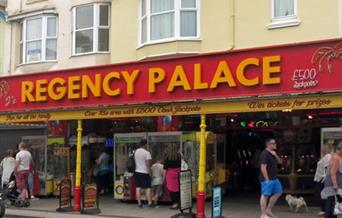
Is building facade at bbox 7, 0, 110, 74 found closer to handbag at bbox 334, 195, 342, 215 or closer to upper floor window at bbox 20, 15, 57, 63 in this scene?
upper floor window at bbox 20, 15, 57, 63

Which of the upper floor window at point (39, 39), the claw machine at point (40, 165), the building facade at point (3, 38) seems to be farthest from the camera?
the building facade at point (3, 38)

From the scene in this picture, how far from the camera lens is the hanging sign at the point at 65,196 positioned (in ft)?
50.4

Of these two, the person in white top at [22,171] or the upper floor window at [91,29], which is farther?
the upper floor window at [91,29]

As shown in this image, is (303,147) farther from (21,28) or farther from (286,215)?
(21,28)

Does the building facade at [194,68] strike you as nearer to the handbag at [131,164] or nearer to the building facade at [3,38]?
the building facade at [3,38]

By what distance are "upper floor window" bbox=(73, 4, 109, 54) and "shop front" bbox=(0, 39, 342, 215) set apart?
283 centimetres

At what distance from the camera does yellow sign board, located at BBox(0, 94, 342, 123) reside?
12.2 metres

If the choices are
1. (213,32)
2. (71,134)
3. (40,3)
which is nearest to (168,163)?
(213,32)

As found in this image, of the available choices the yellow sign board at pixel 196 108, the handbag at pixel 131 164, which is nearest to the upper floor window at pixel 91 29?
the yellow sign board at pixel 196 108

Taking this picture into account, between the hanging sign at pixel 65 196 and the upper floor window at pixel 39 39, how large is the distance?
7.60 meters

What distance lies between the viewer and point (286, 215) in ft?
46.2

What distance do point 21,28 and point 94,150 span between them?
21.6 feet

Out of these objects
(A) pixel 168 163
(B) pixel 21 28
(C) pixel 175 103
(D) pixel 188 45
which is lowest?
(A) pixel 168 163

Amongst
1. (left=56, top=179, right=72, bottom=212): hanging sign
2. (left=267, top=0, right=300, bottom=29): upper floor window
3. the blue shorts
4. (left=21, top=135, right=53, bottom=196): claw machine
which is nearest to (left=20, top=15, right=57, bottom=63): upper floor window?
(left=21, top=135, right=53, bottom=196): claw machine
